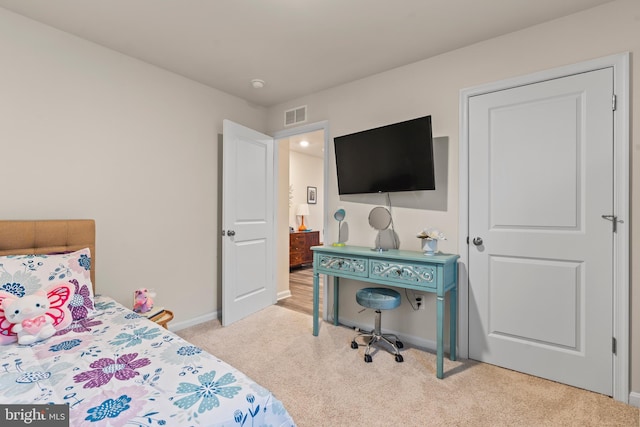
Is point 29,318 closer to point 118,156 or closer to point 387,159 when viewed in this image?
point 118,156

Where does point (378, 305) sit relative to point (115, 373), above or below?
below

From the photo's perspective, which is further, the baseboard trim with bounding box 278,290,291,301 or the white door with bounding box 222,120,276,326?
the baseboard trim with bounding box 278,290,291,301

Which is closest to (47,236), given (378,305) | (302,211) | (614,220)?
(378,305)

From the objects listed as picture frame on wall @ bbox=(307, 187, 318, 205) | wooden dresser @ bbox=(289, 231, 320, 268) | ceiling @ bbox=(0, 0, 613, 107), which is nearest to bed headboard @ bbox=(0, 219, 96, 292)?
ceiling @ bbox=(0, 0, 613, 107)

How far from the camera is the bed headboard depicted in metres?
1.97

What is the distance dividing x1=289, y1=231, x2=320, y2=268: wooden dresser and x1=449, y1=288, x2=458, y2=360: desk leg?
3.83 m

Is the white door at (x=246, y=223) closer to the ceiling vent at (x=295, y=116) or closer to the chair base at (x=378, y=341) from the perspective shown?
the ceiling vent at (x=295, y=116)

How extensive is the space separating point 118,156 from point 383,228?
237 centimetres

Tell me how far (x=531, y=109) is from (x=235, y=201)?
8.96 feet

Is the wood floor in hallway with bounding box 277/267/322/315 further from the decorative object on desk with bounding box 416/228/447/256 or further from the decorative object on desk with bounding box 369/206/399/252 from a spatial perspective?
the decorative object on desk with bounding box 416/228/447/256

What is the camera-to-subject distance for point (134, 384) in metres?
1.08

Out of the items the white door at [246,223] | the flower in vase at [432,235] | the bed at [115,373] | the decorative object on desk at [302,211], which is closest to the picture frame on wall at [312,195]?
the decorative object on desk at [302,211]

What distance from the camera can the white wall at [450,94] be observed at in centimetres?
190

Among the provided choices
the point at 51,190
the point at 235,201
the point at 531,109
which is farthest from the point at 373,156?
the point at 51,190
